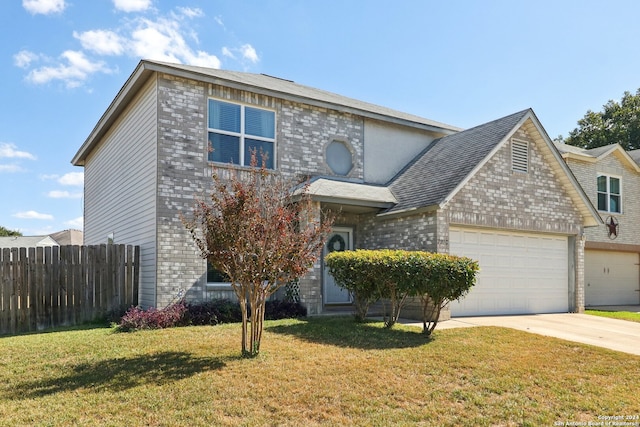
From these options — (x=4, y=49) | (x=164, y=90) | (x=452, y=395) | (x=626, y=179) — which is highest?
(x=4, y=49)

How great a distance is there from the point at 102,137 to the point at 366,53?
401 inches

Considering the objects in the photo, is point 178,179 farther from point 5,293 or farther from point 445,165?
point 445,165

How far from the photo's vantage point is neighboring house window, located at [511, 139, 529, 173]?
1397 centimetres

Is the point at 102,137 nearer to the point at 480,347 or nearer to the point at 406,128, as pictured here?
the point at 406,128

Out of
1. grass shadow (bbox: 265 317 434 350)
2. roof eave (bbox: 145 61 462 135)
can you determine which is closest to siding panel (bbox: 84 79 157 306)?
roof eave (bbox: 145 61 462 135)

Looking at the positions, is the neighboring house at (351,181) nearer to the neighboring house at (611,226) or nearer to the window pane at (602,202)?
the neighboring house at (611,226)

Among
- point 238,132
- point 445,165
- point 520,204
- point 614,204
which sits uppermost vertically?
point 238,132

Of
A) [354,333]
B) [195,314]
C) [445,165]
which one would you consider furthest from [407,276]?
[445,165]

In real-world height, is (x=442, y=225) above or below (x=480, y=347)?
above

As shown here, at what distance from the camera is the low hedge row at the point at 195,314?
404 inches

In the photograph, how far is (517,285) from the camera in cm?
1406

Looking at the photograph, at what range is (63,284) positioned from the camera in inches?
465

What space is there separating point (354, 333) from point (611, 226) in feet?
51.8

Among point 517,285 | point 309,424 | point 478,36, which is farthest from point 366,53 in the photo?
point 309,424
